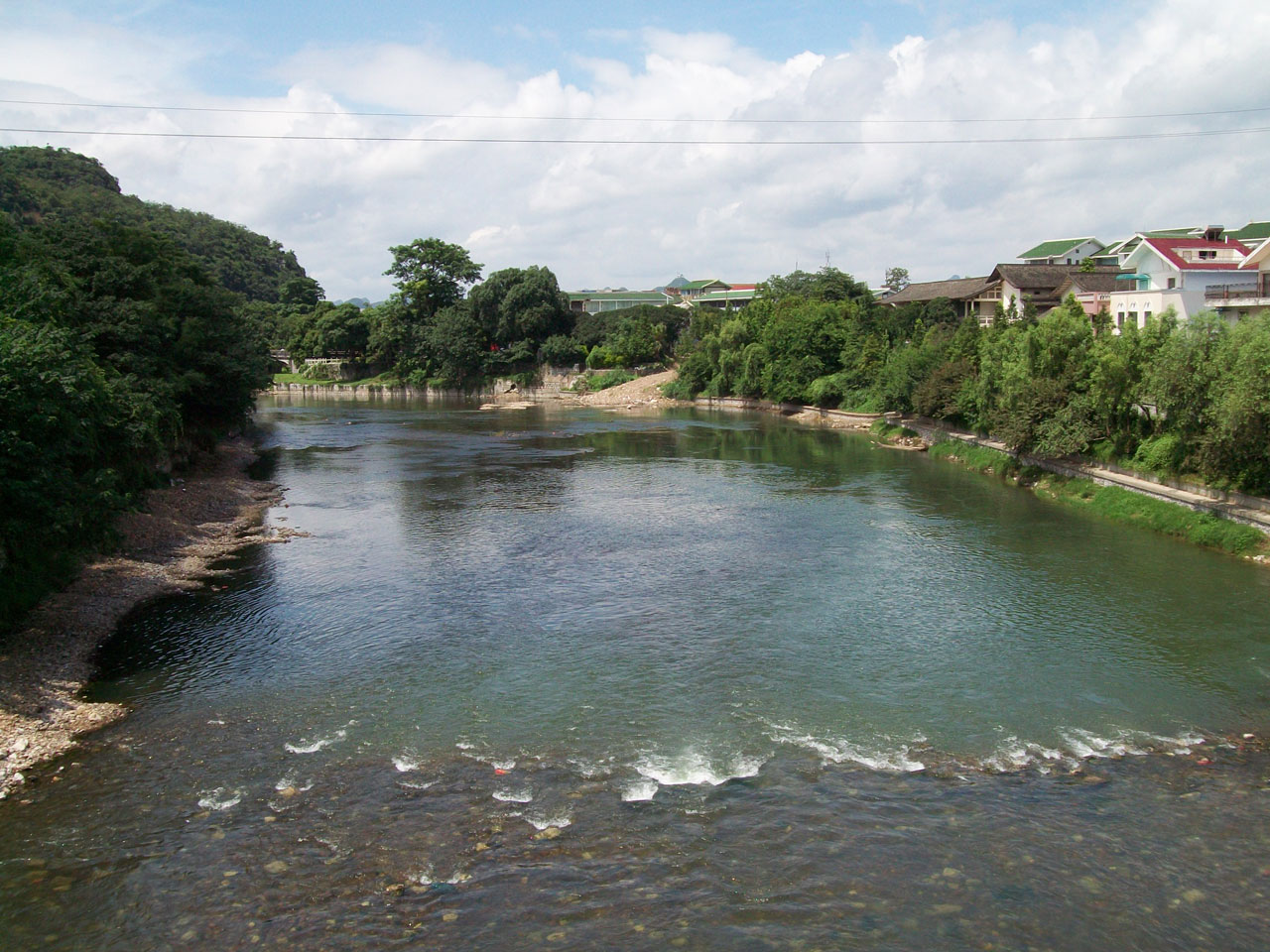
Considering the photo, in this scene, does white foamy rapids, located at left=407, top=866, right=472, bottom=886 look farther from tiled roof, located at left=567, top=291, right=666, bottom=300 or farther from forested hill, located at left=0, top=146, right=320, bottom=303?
tiled roof, located at left=567, top=291, right=666, bottom=300

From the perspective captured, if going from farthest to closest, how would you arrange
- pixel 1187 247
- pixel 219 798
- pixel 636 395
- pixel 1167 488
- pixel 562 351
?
pixel 562 351, pixel 636 395, pixel 1187 247, pixel 1167 488, pixel 219 798

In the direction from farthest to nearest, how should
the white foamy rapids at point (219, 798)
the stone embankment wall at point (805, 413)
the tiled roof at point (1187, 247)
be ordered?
the stone embankment wall at point (805, 413) → the tiled roof at point (1187, 247) → the white foamy rapids at point (219, 798)

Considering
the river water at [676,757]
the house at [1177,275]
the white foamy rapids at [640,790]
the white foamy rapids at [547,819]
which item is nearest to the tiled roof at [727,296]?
the house at [1177,275]

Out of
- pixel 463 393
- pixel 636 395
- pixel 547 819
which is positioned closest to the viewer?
pixel 547 819

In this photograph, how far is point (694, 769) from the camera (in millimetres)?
14102

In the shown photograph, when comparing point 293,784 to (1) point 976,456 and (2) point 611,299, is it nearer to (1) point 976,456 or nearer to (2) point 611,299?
(1) point 976,456

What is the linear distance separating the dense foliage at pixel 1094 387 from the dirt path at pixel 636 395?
22.8 meters

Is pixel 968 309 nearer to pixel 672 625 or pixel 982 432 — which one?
pixel 982 432

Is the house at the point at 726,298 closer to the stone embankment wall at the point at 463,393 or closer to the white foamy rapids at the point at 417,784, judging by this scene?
the stone embankment wall at the point at 463,393

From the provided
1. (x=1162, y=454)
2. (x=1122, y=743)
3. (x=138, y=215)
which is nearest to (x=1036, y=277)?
(x=1162, y=454)

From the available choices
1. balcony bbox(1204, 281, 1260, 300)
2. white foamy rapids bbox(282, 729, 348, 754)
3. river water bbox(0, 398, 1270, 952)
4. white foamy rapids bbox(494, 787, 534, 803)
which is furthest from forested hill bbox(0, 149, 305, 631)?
balcony bbox(1204, 281, 1260, 300)

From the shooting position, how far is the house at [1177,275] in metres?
44.8

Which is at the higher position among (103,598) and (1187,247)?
(1187,247)

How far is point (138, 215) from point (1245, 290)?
120 metres
